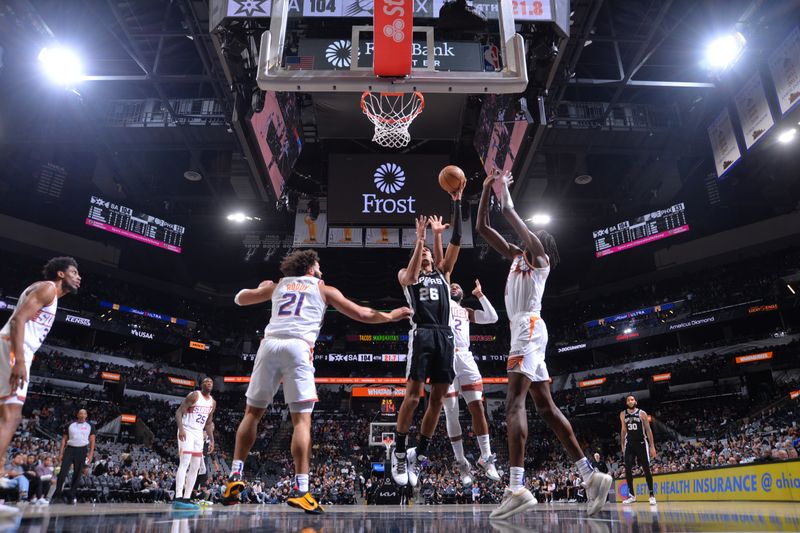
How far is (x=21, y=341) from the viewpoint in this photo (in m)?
4.32

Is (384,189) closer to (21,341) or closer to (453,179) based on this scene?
(453,179)

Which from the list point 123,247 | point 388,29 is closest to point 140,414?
point 123,247

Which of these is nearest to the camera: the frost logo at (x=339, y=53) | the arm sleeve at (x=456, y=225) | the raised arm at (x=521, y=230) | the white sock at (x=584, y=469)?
the white sock at (x=584, y=469)

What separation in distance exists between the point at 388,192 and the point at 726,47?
8.12 meters

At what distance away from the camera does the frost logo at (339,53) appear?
Result: 8703 millimetres

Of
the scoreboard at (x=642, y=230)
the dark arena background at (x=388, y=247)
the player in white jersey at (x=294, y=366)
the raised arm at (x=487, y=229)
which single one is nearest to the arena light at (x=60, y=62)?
the dark arena background at (x=388, y=247)

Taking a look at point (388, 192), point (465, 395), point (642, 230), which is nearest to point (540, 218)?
point (642, 230)

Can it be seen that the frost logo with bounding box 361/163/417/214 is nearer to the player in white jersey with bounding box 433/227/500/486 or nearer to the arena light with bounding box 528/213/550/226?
the player in white jersey with bounding box 433/227/500/486

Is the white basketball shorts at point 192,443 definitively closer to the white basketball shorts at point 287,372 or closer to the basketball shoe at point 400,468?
the basketball shoe at point 400,468

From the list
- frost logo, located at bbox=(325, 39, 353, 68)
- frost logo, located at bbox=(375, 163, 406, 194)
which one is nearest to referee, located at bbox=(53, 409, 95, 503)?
frost logo, located at bbox=(325, 39, 353, 68)

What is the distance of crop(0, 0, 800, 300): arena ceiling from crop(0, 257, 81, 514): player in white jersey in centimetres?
598

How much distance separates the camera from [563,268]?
3334 cm

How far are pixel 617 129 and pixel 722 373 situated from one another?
17379 millimetres

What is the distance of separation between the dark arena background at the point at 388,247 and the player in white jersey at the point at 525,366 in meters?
0.04
